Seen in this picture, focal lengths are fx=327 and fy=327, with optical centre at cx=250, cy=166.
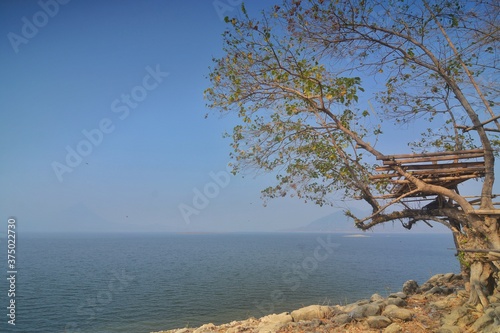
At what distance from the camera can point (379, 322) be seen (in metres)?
9.66

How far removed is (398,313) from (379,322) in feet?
2.95

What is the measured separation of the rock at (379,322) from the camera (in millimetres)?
9648

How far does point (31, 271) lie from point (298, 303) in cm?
4684

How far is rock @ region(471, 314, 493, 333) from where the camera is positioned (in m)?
8.27

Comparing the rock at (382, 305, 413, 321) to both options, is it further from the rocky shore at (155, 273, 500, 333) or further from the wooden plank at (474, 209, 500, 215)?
the wooden plank at (474, 209, 500, 215)

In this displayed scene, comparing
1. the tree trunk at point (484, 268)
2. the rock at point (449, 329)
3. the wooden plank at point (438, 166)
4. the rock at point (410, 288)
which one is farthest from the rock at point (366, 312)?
the rock at point (410, 288)

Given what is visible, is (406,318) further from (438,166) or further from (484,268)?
(438,166)

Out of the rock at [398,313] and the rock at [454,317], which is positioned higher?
the rock at [454,317]

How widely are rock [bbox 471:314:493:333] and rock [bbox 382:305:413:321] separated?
1811 millimetres

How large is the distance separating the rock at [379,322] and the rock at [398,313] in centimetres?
45

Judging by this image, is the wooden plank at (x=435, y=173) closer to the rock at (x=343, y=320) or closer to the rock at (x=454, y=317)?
the rock at (x=454, y=317)

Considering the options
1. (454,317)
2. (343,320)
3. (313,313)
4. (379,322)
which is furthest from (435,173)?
(313,313)

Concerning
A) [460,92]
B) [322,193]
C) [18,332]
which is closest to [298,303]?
[322,193]

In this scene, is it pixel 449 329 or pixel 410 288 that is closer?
pixel 449 329
